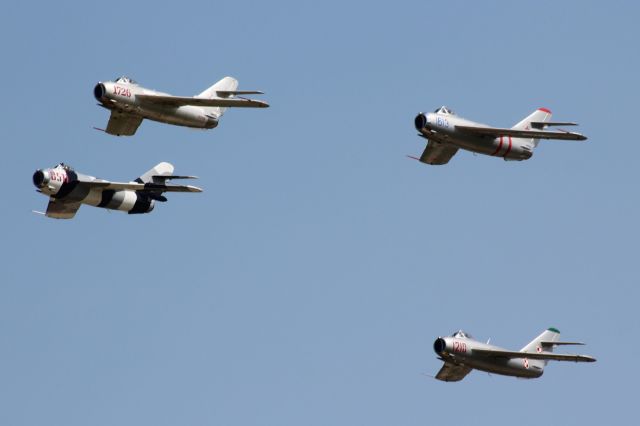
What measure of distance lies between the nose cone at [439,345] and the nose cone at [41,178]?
23.4 meters

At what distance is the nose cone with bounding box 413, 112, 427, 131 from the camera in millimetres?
91938

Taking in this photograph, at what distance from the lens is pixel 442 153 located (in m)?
96.8

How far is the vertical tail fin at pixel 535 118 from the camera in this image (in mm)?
98188

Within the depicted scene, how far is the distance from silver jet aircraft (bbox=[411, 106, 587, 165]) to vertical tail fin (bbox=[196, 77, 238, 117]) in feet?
39.0

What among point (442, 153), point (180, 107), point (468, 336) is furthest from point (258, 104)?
point (468, 336)

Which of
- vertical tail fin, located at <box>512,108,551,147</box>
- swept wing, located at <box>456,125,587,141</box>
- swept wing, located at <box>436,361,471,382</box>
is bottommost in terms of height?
swept wing, located at <box>436,361,471,382</box>

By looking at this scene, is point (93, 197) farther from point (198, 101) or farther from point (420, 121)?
point (420, 121)

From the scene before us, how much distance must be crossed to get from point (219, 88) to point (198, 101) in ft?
25.9

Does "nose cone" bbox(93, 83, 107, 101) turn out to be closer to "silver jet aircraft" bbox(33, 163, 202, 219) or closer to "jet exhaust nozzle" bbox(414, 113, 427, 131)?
"silver jet aircraft" bbox(33, 163, 202, 219)

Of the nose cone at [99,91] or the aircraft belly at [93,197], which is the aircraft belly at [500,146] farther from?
the aircraft belly at [93,197]

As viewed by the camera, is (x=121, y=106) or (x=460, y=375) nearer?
(x=121, y=106)

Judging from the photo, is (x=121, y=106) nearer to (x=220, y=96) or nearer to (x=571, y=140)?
(x=220, y=96)

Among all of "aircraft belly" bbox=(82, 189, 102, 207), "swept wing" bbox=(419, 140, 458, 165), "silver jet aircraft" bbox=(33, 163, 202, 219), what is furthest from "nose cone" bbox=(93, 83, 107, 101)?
"swept wing" bbox=(419, 140, 458, 165)

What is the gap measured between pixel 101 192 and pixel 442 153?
775 inches
